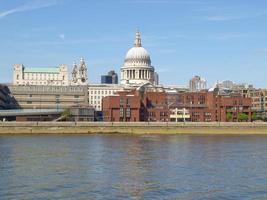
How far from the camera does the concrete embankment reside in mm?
107250

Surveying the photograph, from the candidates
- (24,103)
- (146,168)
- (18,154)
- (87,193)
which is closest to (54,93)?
(24,103)

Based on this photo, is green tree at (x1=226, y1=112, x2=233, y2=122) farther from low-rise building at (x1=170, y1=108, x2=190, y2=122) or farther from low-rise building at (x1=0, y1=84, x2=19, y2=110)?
low-rise building at (x1=0, y1=84, x2=19, y2=110)

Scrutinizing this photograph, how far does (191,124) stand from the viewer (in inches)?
4547

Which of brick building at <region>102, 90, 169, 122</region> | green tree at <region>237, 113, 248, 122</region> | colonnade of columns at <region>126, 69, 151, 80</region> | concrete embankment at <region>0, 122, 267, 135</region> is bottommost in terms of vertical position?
concrete embankment at <region>0, 122, 267, 135</region>

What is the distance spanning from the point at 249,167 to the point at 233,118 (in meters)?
92.3

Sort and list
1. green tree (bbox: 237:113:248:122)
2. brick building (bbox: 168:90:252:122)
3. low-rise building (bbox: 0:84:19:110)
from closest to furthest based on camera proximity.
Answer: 1. green tree (bbox: 237:113:248:122)
2. brick building (bbox: 168:90:252:122)
3. low-rise building (bbox: 0:84:19:110)

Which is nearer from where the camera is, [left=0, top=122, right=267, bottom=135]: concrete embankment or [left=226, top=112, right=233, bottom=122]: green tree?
[left=0, top=122, right=267, bottom=135]: concrete embankment

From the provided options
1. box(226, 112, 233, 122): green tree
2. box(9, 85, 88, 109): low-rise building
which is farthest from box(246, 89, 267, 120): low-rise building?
box(9, 85, 88, 109): low-rise building

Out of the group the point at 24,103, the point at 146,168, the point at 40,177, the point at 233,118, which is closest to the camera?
the point at 40,177

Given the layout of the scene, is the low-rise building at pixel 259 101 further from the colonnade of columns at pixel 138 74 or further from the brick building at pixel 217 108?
the colonnade of columns at pixel 138 74

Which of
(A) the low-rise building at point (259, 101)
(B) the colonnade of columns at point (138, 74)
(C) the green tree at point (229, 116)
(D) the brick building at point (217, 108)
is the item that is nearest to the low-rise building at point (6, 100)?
(B) the colonnade of columns at point (138, 74)

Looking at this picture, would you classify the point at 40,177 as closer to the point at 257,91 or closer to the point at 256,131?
the point at 256,131

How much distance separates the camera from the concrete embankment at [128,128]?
107 m

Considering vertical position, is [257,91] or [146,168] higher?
[257,91]
